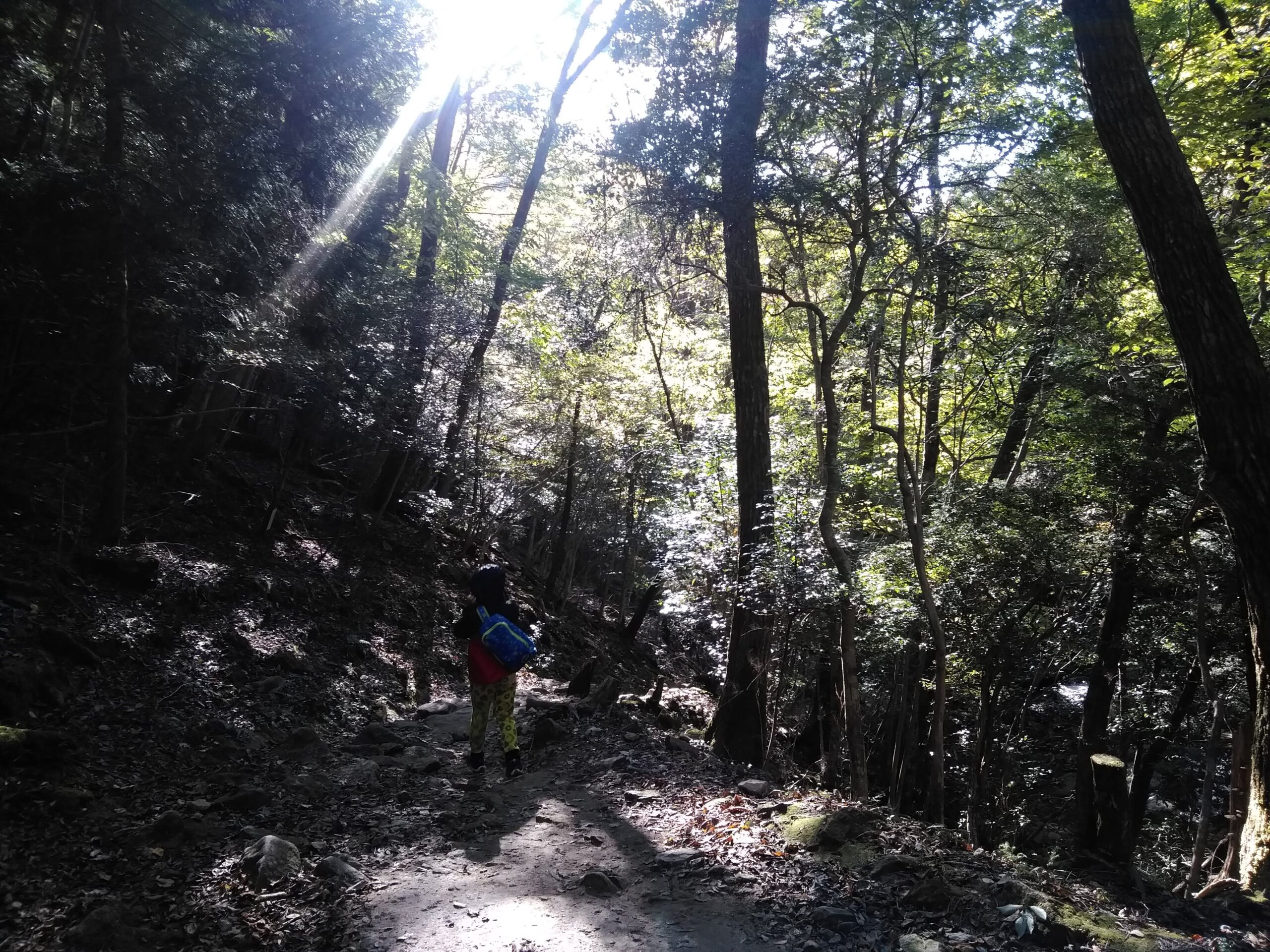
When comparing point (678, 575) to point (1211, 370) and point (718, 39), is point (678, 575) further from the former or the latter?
point (1211, 370)

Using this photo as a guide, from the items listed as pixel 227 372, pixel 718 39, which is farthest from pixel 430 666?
pixel 718 39

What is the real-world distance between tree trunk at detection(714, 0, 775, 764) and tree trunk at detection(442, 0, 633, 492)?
2.83m

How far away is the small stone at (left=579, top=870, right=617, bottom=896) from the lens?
411cm

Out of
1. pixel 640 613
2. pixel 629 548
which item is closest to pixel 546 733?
pixel 640 613

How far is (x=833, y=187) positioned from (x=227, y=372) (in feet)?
33.3

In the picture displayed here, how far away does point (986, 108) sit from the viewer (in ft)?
22.3

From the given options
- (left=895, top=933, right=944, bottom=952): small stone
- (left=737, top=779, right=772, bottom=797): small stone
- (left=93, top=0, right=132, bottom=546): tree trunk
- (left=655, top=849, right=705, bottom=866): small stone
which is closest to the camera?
(left=895, top=933, right=944, bottom=952): small stone

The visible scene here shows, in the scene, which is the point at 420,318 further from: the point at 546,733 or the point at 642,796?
the point at 642,796

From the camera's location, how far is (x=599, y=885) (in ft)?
13.6

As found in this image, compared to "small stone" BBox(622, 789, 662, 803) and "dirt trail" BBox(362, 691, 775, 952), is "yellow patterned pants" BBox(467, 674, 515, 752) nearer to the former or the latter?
"dirt trail" BBox(362, 691, 775, 952)

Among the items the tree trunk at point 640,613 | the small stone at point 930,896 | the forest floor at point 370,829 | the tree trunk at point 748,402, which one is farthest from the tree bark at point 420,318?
the small stone at point 930,896

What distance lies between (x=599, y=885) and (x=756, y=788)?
1.84 m

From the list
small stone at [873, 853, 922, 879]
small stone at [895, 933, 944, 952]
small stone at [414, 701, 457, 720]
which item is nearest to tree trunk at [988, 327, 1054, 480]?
small stone at [873, 853, 922, 879]

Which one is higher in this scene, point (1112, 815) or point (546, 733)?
point (546, 733)
